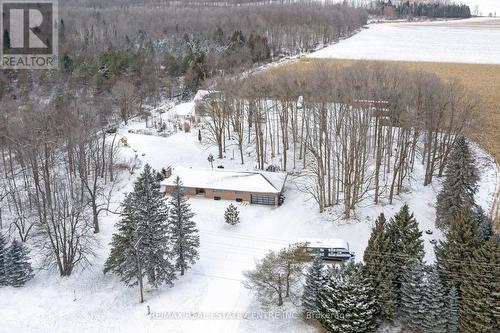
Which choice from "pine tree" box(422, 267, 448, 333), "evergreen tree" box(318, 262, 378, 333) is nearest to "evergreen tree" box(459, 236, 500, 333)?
"pine tree" box(422, 267, 448, 333)

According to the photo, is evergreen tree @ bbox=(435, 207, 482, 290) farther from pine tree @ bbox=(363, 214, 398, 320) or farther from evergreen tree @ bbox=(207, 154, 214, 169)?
evergreen tree @ bbox=(207, 154, 214, 169)

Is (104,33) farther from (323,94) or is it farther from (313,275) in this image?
(313,275)

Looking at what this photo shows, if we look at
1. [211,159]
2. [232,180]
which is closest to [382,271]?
[232,180]

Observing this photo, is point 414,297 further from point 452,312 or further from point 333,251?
point 333,251

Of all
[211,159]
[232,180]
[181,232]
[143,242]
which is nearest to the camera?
[143,242]

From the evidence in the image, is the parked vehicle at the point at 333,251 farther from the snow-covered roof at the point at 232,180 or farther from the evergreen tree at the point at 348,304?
the snow-covered roof at the point at 232,180

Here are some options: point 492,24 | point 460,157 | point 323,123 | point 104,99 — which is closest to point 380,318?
point 460,157

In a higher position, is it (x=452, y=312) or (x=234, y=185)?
(x=234, y=185)
